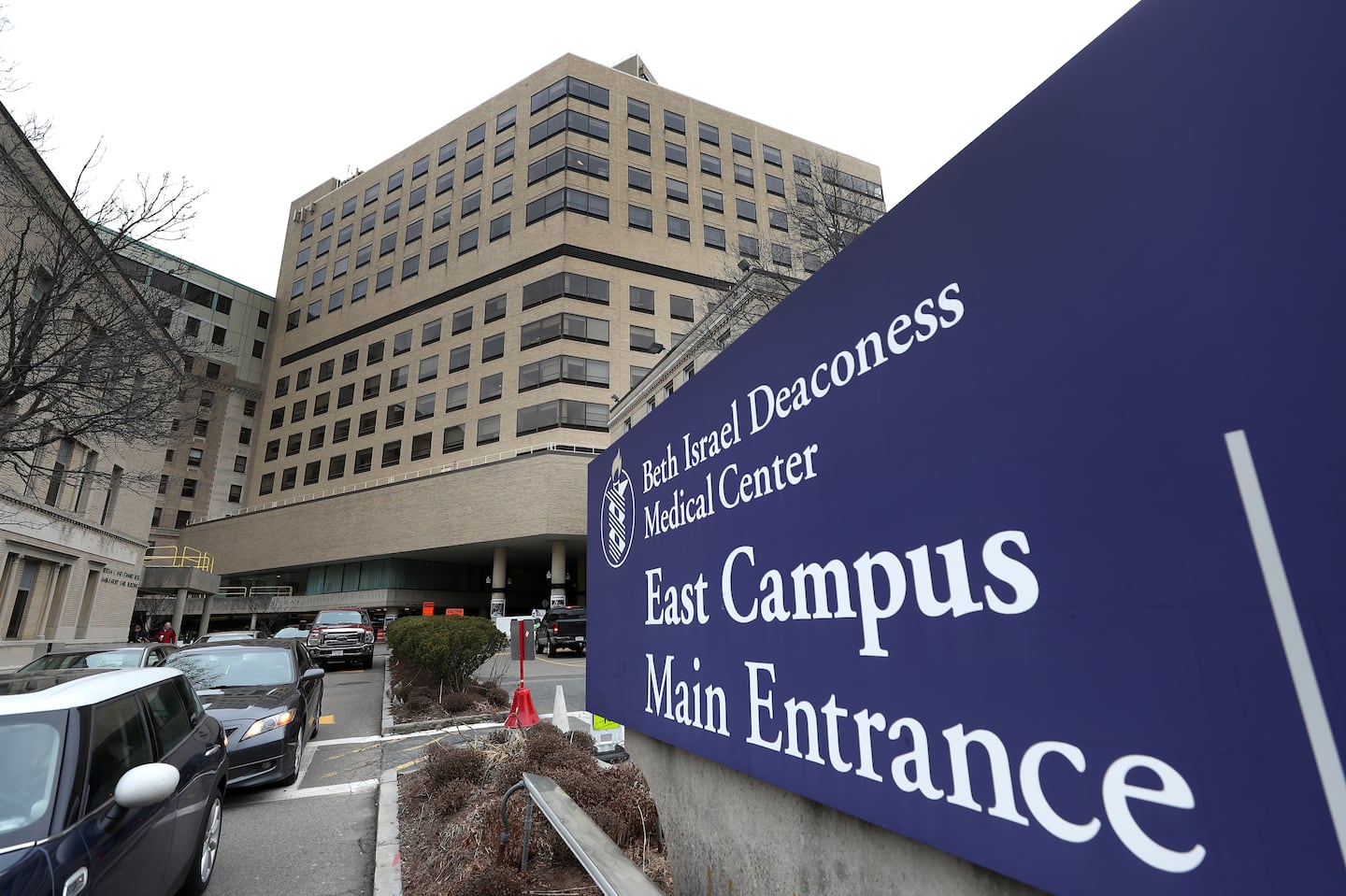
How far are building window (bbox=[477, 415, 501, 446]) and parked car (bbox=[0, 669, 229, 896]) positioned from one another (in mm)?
39319

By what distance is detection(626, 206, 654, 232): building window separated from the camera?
4631 cm

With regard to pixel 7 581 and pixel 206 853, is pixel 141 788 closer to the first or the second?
pixel 206 853

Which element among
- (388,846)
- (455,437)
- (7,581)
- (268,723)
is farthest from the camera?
(455,437)

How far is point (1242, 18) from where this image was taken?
3.77 feet

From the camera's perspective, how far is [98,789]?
319 cm

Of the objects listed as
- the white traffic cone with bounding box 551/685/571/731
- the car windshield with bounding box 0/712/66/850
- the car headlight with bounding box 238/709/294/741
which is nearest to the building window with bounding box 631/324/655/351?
the white traffic cone with bounding box 551/685/571/731

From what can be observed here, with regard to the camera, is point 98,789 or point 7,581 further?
Answer: point 7,581

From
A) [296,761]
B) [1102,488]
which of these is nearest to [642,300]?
[296,761]

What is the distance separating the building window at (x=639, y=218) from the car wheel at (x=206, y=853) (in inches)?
1788

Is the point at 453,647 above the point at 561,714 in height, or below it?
above

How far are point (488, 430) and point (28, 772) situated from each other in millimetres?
41373

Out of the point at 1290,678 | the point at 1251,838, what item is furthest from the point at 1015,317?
the point at 1251,838

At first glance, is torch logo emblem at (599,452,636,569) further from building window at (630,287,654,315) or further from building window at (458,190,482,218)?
building window at (458,190,482,218)

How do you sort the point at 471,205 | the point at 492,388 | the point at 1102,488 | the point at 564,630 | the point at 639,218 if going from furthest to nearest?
the point at 471,205 < the point at 639,218 < the point at 492,388 < the point at 564,630 < the point at 1102,488
